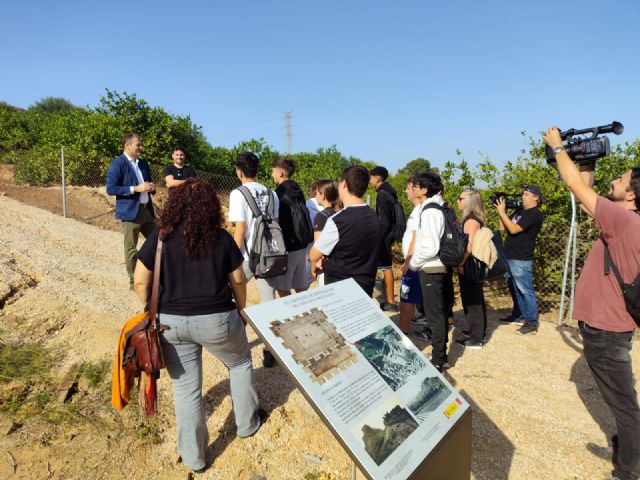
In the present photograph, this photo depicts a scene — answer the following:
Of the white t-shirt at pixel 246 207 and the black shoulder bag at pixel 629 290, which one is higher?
the white t-shirt at pixel 246 207

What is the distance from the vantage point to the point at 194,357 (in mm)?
2490

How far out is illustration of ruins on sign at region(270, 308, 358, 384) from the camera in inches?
68.3

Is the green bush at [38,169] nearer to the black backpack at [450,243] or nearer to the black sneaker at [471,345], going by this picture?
the black backpack at [450,243]

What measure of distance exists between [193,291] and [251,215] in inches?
51.0

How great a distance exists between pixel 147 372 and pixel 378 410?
141 centimetres

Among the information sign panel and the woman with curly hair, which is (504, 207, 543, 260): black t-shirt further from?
the woman with curly hair

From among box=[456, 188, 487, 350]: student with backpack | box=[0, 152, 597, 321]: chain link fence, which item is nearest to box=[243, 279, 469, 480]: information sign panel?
box=[456, 188, 487, 350]: student with backpack

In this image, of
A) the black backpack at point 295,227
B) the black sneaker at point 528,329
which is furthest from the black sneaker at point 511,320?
the black backpack at point 295,227

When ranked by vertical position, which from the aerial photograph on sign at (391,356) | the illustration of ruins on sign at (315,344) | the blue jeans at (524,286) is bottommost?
the blue jeans at (524,286)

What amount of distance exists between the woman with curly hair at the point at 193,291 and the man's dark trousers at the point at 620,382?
225 cm

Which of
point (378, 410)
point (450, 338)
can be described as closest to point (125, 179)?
point (378, 410)

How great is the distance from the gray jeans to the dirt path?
266 mm

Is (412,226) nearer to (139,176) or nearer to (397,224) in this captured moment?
(397,224)

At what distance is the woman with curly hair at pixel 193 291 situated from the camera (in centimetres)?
229
